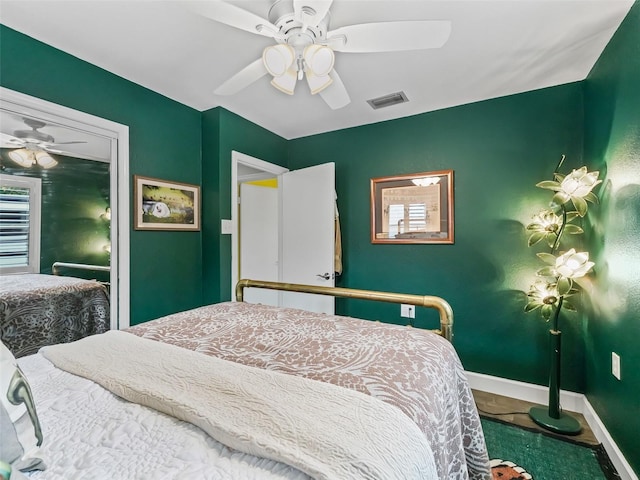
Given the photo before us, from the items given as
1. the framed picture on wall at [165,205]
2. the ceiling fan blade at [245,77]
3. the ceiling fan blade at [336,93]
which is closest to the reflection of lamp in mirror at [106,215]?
the framed picture on wall at [165,205]

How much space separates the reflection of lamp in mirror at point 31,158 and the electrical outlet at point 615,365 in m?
3.52

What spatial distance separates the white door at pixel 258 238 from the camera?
151 inches

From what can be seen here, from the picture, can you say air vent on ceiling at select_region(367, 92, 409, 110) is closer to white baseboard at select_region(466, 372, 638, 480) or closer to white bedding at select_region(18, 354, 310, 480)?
white baseboard at select_region(466, 372, 638, 480)

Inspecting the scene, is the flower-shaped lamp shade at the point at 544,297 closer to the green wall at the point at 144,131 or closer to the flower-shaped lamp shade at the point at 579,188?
the flower-shaped lamp shade at the point at 579,188

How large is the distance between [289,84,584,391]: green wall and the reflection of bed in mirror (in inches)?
88.4

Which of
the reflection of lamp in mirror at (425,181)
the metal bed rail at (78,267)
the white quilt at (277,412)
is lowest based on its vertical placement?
the white quilt at (277,412)

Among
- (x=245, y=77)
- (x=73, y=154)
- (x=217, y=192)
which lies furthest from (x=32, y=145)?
(x=245, y=77)

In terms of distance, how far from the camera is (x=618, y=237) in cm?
158

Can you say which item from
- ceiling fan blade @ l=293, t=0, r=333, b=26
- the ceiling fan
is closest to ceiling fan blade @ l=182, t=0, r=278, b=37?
the ceiling fan

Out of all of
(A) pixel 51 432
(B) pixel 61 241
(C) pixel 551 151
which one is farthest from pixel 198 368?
(C) pixel 551 151

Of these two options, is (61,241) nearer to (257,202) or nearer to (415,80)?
(257,202)

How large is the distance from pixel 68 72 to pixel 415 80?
7.63ft

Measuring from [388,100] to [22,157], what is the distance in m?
2.55

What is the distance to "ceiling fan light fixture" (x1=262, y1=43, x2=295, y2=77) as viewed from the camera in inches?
53.5
